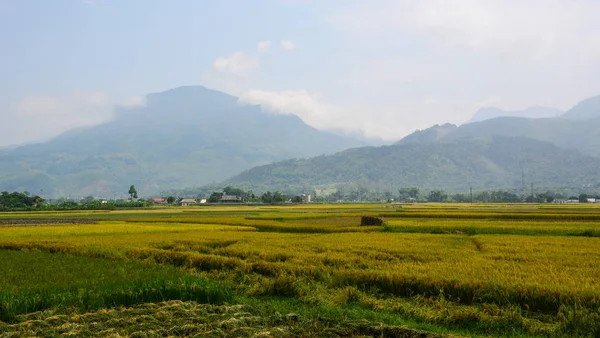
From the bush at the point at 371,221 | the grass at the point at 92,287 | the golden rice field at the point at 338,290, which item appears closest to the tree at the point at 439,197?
the bush at the point at 371,221

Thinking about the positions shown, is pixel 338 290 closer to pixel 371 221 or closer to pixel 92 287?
pixel 92 287

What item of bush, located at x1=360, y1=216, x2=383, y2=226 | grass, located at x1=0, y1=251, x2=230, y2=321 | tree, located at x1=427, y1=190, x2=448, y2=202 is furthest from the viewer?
tree, located at x1=427, y1=190, x2=448, y2=202

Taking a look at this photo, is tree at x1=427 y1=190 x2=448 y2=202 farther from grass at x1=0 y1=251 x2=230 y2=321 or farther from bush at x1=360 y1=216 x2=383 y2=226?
grass at x1=0 y1=251 x2=230 y2=321

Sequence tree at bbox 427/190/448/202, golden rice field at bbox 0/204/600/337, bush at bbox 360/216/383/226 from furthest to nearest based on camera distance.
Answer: tree at bbox 427/190/448/202 < bush at bbox 360/216/383/226 < golden rice field at bbox 0/204/600/337

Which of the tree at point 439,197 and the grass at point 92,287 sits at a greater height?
Answer: the grass at point 92,287

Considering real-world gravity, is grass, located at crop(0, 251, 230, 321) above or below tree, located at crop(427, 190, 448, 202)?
above

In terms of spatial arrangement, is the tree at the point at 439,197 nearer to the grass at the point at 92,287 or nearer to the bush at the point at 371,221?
the bush at the point at 371,221

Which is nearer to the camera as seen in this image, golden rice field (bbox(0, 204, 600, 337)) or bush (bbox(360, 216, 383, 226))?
golden rice field (bbox(0, 204, 600, 337))

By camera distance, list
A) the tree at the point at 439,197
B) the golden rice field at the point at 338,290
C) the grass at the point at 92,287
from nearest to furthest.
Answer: the golden rice field at the point at 338,290 → the grass at the point at 92,287 → the tree at the point at 439,197

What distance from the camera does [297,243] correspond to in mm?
20844

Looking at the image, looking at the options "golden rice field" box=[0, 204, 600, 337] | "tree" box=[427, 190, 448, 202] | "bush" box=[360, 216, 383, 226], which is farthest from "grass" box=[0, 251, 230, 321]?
"tree" box=[427, 190, 448, 202]

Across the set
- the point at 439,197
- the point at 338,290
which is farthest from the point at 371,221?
the point at 439,197

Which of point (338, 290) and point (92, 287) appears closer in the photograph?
point (92, 287)

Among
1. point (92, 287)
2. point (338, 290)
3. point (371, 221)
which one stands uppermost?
point (92, 287)
